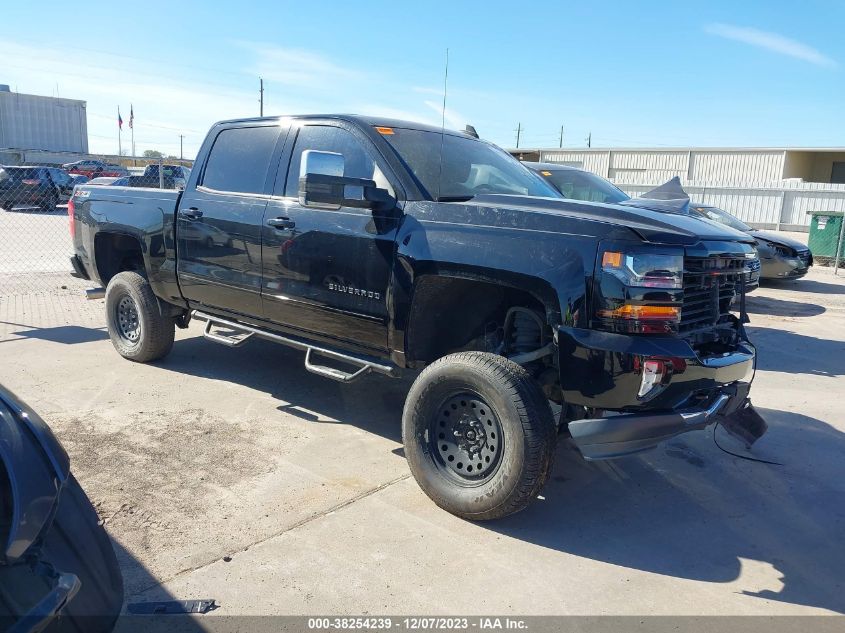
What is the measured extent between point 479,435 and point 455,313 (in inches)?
33.3

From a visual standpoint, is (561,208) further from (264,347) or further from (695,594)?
(264,347)

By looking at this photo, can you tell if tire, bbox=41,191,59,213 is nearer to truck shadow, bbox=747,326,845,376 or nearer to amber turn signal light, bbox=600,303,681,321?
truck shadow, bbox=747,326,845,376

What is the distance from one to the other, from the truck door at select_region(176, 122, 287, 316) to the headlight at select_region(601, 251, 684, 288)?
2.54 meters

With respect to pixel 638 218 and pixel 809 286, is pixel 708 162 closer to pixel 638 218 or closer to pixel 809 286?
pixel 809 286

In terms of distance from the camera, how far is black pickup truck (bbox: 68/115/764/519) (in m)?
3.24

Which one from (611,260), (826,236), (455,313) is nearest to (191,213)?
(455,313)

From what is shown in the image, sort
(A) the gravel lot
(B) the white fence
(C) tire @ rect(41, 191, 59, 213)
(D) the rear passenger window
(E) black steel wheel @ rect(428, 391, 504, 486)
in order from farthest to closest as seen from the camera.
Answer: (B) the white fence < (C) tire @ rect(41, 191, 59, 213) < (D) the rear passenger window < (E) black steel wheel @ rect(428, 391, 504, 486) < (A) the gravel lot

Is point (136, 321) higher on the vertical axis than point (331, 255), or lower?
lower

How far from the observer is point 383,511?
12.1 feet

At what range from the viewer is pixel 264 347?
6.96 m

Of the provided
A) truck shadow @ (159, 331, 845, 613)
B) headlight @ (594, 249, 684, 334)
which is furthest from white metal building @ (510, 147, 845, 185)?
headlight @ (594, 249, 684, 334)

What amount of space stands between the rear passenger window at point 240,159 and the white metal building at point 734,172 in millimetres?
26448

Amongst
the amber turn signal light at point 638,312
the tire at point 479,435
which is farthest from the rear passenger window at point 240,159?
the amber turn signal light at point 638,312

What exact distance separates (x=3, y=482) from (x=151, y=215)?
13.4 ft
